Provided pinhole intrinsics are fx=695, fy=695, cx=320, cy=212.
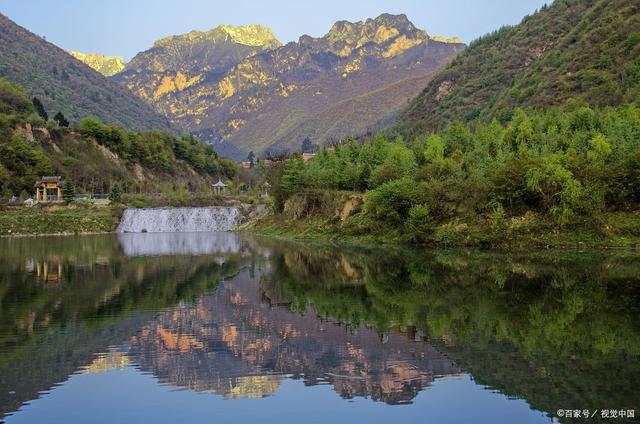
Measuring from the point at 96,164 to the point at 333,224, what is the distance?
85502 millimetres

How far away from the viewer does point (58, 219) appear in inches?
4031

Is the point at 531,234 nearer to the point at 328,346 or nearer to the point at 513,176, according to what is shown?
the point at 513,176

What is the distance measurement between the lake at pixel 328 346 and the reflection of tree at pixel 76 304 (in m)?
0.10

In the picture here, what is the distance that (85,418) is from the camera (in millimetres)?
14859

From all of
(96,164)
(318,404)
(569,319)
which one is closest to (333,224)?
(569,319)

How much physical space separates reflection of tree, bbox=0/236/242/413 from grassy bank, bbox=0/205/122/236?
4396cm

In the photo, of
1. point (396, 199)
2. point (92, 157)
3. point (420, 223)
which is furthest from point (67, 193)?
point (420, 223)

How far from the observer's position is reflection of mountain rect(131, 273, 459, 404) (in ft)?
56.5

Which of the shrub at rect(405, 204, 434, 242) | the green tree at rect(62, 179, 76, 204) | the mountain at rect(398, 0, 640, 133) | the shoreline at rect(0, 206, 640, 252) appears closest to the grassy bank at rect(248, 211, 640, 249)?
the shoreline at rect(0, 206, 640, 252)

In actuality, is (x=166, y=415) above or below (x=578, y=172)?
below

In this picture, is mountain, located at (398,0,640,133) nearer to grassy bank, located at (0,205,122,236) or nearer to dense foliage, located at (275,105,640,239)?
dense foliage, located at (275,105,640,239)

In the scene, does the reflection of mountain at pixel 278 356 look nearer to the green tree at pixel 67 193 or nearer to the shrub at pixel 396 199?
the shrub at pixel 396 199

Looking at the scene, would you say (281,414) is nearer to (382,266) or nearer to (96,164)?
(382,266)

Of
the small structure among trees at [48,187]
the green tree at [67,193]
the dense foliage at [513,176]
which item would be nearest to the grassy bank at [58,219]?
the green tree at [67,193]
